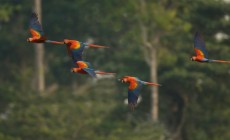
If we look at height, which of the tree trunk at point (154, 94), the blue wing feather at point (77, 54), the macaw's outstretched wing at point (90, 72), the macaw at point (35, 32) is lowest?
the tree trunk at point (154, 94)

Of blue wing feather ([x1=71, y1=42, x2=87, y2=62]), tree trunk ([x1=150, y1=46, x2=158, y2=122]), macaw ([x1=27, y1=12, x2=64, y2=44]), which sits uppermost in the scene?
macaw ([x1=27, y1=12, x2=64, y2=44])

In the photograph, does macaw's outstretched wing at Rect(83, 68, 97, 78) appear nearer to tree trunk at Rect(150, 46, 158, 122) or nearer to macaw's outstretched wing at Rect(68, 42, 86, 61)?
macaw's outstretched wing at Rect(68, 42, 86, 61)

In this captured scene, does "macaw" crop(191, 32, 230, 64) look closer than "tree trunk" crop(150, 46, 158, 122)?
Yes

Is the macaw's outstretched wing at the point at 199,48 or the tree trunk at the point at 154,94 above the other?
the macaw's outstretched wing at the point at 199,48

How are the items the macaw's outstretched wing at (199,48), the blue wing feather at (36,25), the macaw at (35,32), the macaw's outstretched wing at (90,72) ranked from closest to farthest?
1. the macaw's outstretched wing at (90,72)
2. the macaw at (35,32)
3. the macaw's outstretched wing at (199,48)
4. the blue wing feather at (36,25)

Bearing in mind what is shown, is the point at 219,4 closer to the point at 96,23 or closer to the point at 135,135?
the point at 135,135

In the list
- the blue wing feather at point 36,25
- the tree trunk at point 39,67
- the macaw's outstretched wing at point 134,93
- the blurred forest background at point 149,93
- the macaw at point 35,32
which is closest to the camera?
the macaw's outstretched wing at point 134,93

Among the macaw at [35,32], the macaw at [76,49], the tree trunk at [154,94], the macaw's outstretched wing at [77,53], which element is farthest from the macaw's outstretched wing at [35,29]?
the tree trunk at [154,94]

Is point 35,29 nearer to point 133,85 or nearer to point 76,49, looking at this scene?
point 76,49

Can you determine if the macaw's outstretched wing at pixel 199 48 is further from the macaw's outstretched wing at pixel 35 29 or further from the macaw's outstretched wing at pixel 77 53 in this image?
the macaw's outstretched wing at pixel 35 29

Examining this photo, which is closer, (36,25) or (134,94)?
(134,94)

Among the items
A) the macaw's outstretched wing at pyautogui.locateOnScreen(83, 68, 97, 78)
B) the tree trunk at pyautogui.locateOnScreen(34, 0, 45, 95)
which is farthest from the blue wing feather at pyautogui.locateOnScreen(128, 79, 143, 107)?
the tree trunk at pyautogui.locateOnScreen(34, 0, 45, 95)

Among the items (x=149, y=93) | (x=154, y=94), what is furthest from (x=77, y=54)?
(x=149, y=93)

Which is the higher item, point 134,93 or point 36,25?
point 36,25
